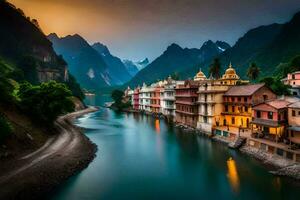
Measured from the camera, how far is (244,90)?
6944 centimetres

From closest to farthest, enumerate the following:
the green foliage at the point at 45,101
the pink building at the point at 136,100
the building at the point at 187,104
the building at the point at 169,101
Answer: the green foliage at the point at 45,101 < the building at the point at 187,104 < the building at the point at 169,101 < the pink building at the point at 136,100

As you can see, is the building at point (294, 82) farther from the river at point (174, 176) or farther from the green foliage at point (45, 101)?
the green foliage at point (45, 101)

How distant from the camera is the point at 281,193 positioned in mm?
36281

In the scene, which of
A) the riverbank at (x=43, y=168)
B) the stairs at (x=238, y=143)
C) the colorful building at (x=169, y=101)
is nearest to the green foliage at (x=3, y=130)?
the riverbank at (x=43, y=168)

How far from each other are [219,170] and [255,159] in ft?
27.8

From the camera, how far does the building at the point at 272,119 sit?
171 ft

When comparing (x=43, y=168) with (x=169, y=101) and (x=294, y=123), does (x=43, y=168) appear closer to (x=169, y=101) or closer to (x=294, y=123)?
(x=294, y=123)

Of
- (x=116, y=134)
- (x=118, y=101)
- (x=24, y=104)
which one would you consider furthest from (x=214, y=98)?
(x=118, y=101)

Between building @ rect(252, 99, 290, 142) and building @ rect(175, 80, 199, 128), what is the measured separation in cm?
2770

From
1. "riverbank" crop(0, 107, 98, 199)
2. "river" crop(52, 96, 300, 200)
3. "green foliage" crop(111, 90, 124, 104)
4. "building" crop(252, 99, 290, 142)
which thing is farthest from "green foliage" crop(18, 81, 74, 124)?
"green foliage" crop(111, 90, 124, 104)

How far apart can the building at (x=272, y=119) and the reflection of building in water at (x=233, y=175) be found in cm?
983

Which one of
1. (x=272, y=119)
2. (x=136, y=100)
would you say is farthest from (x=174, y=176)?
(x=136, y=100)

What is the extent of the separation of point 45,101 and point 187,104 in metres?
44.3

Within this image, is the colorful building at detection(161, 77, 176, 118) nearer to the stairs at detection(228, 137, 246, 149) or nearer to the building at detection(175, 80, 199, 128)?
the building at detection(175, 80, 199, 128)
